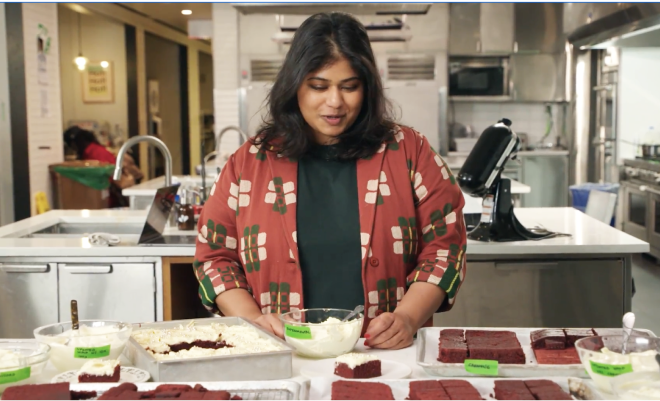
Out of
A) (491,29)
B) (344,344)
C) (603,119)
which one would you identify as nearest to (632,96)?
(603,119)

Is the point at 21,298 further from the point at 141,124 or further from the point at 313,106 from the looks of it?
the point at 141,124

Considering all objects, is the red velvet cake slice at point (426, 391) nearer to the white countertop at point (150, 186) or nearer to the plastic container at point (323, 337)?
the plastic container at point (323, 337)

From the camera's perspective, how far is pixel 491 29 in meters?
8.88

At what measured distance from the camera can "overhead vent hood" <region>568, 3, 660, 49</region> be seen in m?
6.60

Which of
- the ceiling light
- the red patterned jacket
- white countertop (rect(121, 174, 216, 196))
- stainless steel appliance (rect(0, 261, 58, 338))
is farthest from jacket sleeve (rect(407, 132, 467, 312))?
the ceiling light

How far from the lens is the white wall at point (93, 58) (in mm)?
11219

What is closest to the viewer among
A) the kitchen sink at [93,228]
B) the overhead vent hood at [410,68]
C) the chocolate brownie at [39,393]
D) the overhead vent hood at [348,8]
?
the chocolate brownie at [39,393]

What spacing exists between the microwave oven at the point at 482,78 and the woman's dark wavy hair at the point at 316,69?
6.96m

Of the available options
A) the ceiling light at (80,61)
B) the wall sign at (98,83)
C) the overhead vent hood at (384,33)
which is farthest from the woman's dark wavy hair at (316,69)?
the wall sign at (98,83)

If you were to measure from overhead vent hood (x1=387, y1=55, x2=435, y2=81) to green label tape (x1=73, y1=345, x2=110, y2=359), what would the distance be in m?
7.71

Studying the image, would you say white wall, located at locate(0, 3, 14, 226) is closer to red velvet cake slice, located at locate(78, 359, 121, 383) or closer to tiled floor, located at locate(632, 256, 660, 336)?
tiled floor, located at locate(632, 256, 660, 336)

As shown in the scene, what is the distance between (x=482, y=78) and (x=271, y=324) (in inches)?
299

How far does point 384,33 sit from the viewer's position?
23.0ft

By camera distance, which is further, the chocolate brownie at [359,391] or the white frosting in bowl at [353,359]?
the white frosting in bowl at [353,359]
